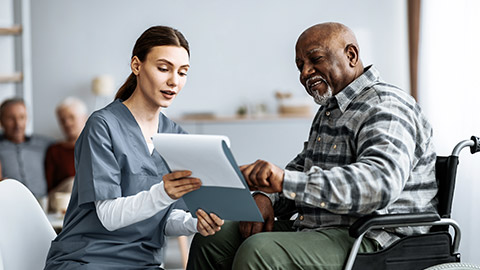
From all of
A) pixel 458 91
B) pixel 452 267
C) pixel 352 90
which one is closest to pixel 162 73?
pixel 352 90

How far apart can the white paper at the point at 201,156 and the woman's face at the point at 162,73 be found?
0.36 metres

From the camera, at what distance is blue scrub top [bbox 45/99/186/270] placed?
1667 millimetres

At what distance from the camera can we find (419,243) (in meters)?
1.59

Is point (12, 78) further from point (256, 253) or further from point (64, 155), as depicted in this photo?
point (256, 253)

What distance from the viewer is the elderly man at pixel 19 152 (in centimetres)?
455

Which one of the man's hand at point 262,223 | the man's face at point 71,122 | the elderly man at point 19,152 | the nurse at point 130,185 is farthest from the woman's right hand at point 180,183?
the man's face at point 71,122

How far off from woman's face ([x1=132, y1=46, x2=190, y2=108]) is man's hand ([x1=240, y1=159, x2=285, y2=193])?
0.46m

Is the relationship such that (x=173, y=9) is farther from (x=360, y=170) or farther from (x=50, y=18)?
(x=360, y=170)

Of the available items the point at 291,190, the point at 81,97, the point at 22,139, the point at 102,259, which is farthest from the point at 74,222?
the point at 81,97

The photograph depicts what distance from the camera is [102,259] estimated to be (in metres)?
1.72

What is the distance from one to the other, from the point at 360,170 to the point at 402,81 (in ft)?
14.6

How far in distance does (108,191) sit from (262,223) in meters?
0.49

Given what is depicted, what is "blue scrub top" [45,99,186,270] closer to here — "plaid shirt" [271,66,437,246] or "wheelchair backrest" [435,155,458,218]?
"plaid shirt" [271,66,437,246]

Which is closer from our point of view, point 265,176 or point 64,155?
point 265,176
